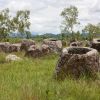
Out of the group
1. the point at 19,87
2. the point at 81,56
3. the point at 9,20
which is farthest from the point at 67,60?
the point at 9,20

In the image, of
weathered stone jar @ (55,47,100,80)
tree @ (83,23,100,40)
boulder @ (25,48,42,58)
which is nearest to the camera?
weathered stone jar @ (55,47,100,80)

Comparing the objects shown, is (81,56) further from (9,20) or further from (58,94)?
(9,20)

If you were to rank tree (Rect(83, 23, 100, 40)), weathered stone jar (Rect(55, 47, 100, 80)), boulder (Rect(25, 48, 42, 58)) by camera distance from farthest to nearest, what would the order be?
1. tree (Rect(83, 23, 100, 40))
2. boulder (Rect(25, 48, 42, 58))
3. weathered stone jar (Rect(55, 47, 100, 80))

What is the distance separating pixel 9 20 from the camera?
241 ft

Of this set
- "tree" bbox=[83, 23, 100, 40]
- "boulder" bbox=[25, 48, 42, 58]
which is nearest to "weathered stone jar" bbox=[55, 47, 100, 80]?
"boulder" bbox=[25, 48, 42, 58]

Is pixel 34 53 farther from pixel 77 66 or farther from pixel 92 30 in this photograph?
pixel 92 30

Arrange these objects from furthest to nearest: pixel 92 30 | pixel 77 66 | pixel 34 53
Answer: pixel 92 30, pixel 34 53, pixel 77 66

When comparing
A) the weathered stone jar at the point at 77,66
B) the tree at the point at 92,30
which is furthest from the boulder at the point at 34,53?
the tree at the point at 92,30

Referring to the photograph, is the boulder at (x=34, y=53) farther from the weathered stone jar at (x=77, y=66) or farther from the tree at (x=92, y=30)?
the tree at (x=92, y=30)

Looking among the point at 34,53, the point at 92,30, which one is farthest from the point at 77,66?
the point at 92,30

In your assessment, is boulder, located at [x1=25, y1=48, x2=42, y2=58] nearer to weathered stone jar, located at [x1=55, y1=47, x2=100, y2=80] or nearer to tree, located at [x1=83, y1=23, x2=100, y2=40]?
weathered stone jar, located at [x1=55, y1=47, x2=100, y2=80]

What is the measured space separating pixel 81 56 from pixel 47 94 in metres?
3.86

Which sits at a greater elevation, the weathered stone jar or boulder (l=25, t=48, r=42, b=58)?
the weathered stone jar

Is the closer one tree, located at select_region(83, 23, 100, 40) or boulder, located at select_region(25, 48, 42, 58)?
boulder, located at select_region(25, 48, 42, 58)
